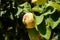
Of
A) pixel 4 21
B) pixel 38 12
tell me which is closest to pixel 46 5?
pixel 38 12

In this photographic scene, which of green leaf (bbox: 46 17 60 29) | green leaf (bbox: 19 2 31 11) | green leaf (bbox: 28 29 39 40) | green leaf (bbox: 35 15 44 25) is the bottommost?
green leaf (bbox: 28 29 39 40)

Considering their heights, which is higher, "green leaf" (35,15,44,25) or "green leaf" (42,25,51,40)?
"green leaf" (35,15,44,25)

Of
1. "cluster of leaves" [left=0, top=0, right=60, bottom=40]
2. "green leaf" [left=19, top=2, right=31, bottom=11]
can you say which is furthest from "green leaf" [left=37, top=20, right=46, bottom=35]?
"green leaf" [left=19, top=2, right=31, bottom=11]

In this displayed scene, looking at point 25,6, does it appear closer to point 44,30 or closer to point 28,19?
point 28,19

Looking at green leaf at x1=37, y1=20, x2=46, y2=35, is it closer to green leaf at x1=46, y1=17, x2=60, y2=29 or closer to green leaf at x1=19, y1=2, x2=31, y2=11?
green leaf at x1=46, y1=17, x2=60, y2=29

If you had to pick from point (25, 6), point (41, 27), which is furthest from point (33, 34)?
point (25, 6)

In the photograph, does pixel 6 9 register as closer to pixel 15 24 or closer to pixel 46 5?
pixel 15 24
